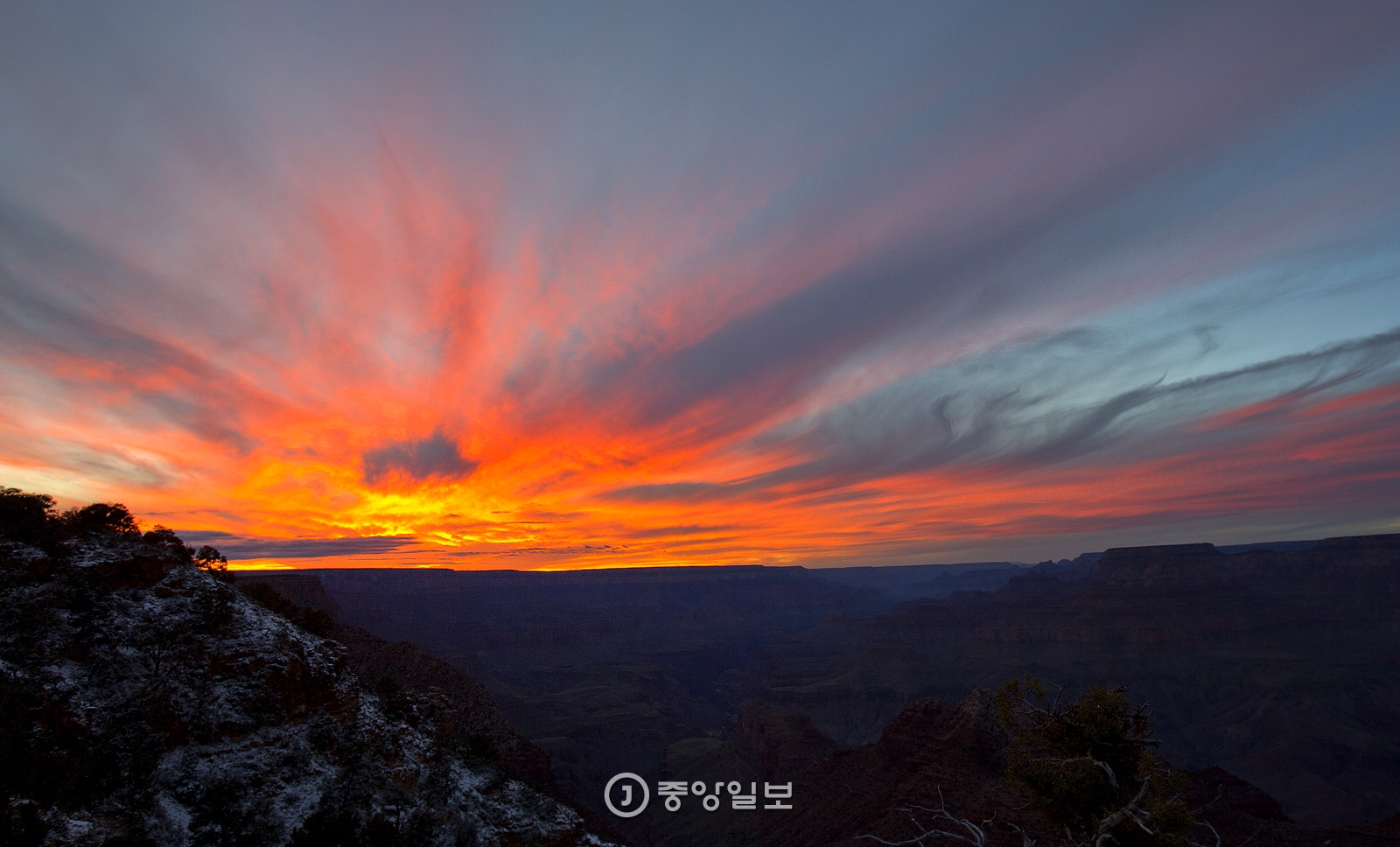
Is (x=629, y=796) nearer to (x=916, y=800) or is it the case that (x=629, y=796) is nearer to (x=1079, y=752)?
(x=916, y=800)

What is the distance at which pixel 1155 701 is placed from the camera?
114312 mm

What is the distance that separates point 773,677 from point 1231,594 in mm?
122323

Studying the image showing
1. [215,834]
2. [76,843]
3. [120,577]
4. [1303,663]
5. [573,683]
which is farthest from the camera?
[573,683]

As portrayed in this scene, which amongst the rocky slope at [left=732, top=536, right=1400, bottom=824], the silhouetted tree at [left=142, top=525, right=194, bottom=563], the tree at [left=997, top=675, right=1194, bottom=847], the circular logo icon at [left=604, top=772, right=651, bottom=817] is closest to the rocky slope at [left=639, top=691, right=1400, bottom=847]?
the circular logo icon at [left=604, top=772, right=651, bottom=817]

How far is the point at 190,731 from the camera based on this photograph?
18.3 m

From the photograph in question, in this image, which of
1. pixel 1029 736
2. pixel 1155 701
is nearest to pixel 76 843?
pixel 1029 736

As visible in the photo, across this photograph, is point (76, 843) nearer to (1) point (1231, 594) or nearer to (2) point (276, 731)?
(2) point (276, 731)

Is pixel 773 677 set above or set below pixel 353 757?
below

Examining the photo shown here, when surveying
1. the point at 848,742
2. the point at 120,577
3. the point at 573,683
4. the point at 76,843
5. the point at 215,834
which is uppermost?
the point at 120,577

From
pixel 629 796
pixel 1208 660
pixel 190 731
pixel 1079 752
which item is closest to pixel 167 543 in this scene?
pixel 190 731

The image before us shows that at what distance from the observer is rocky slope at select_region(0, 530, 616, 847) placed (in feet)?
52.0

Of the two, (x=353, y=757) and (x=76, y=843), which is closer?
(x=76, y=843)

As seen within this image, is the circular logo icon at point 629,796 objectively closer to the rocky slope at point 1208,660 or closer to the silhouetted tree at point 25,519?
the rocky slope at point 1208,660

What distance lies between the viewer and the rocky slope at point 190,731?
52.0 ft
